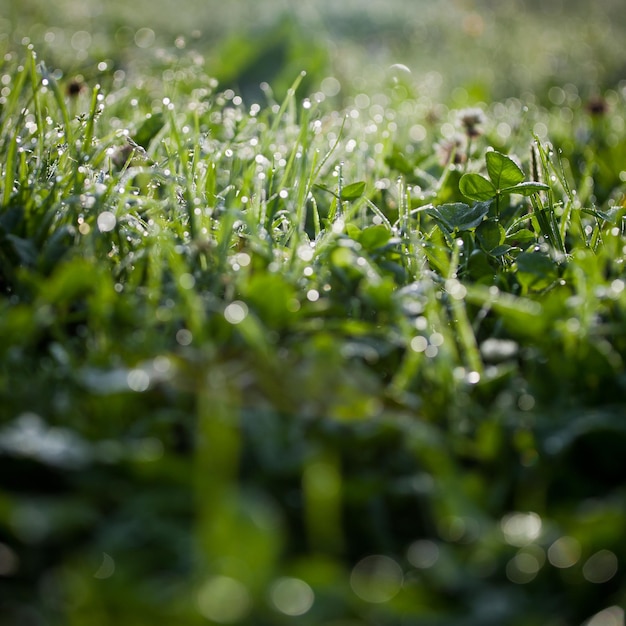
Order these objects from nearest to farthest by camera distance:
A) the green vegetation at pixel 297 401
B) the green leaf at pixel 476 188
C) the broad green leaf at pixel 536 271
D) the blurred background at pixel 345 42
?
the green vegetation at pixel 297 401 < the broad green leaf at pixel 536 271 < the green leaf at pixel 476 188 < the blurred background at pixel 345 42

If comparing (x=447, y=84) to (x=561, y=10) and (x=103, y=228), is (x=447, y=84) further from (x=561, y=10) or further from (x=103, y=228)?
(x=561, y=10)

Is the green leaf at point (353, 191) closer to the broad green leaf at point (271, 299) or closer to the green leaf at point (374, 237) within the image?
the green leaf at point (374, 237)

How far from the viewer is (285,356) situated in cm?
126

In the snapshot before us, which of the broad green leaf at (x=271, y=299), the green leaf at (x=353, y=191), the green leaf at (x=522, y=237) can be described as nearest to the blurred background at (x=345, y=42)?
the green leaf at (x=353, y=191)

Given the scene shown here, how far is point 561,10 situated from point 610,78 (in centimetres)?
408

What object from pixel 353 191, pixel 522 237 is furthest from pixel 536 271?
pixel 353 191

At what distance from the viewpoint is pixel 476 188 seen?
1829mm

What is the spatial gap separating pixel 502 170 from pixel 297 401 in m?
0.93

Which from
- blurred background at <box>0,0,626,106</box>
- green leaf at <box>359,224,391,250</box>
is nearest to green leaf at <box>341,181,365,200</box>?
green leaf at <box>359,224,391,250</box>

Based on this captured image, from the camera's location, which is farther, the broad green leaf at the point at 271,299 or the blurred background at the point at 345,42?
the blurred background at the point at 345,42

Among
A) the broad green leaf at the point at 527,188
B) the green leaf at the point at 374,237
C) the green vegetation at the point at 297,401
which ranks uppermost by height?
the broad green leaf at the point at 527,188

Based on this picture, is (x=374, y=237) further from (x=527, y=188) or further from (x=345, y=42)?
(x=345, y=42)

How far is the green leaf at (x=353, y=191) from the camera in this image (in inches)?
71.0

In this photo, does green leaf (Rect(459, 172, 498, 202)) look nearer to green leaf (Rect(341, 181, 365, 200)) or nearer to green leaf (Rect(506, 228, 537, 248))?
green leaf (Rect(506, 228, 537, 248))
